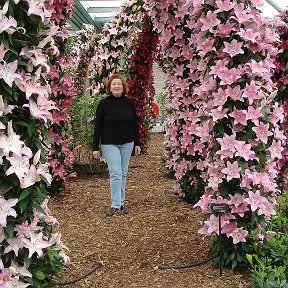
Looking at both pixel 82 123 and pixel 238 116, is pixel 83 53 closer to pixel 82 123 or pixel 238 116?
pixel 82 123

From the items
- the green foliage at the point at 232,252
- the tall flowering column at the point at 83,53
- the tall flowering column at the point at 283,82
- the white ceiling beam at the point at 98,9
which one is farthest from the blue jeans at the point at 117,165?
the white ceiling beam at the point at 98,9

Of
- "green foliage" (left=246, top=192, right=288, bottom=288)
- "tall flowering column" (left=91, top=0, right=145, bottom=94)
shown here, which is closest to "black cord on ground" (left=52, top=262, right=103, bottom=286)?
"green foliage" (left=246, top=192, right=288, bottom=288)

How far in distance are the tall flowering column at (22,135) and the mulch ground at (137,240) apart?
3.23 feet

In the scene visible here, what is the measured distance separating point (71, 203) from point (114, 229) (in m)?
1.47

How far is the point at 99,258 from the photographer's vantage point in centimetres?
449

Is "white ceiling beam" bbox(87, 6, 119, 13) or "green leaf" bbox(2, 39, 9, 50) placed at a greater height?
"white ceiling beam" bbox(87, 6, 119, 13)

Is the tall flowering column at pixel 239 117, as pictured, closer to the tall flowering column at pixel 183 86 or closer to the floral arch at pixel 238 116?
the floral arch at pixel 238 116

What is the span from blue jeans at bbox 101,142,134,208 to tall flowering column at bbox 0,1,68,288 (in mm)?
2634

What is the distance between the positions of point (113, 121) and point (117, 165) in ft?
1.56

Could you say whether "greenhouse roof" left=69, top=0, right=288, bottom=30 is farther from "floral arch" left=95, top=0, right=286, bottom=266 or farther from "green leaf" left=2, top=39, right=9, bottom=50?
"green leaf" left=2, top=39, right=9, bottom=50

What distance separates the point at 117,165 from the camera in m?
5.81

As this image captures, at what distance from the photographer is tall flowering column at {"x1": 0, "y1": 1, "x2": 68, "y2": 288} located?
289 cm

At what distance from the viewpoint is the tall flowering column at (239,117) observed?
3.84 m

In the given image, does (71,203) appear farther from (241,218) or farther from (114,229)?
(241,218)
